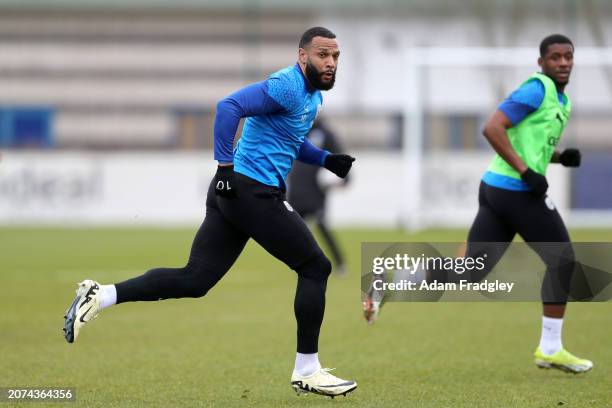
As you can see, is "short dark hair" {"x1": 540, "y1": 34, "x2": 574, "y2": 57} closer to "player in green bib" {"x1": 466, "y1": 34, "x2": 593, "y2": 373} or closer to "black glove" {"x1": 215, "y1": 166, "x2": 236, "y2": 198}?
"player in green bib" {"x1": 466, "y1": 34, "x2": 593, "y2": 373}

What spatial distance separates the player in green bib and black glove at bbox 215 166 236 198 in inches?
84.3

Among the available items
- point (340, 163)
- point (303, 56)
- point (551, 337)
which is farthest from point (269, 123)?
point (551, 337)

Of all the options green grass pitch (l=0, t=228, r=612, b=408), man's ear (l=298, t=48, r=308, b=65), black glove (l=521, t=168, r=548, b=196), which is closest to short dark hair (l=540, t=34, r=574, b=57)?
black glove (l=521, t=168, r=548, b=196)

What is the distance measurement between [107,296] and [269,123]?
4.75 feet

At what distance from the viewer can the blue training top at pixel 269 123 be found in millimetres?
6824

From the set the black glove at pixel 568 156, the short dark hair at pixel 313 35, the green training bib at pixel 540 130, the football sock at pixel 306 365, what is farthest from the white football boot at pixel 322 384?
the black glove at pixel 568 156

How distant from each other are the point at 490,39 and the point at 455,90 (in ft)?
14.5

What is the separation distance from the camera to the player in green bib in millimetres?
8094

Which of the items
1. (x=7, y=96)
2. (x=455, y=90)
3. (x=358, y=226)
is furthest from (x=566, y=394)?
(x=7, y=96)

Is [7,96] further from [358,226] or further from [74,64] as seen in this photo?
[358,226]

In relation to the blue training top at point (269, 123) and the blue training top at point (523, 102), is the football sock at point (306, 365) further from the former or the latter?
the blue training top at point (523, 102)

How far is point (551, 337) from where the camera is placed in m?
8.30

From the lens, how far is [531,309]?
1295 cm

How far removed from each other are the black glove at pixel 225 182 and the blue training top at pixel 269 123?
0.05 metres
